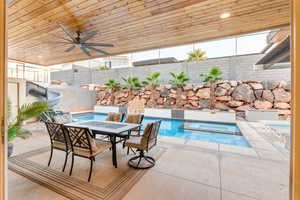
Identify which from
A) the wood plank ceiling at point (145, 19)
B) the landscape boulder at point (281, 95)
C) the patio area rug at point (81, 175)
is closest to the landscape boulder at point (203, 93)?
the landscape boulder at point (281, 95)

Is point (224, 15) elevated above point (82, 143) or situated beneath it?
elevated above

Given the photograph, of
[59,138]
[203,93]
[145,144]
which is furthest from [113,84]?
[145,144]

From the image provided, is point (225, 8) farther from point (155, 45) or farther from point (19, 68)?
point (19, 68)

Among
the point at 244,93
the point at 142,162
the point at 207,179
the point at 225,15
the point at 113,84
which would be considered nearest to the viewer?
the point at 207,179

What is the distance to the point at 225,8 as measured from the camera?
2805 millimetres

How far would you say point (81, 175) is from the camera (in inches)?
93.8

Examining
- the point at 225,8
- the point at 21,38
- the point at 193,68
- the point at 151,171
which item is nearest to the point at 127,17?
the point at 225,8

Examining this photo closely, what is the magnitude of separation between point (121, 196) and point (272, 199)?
2022 millimetres

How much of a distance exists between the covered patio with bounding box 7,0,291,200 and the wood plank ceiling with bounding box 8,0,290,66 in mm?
20

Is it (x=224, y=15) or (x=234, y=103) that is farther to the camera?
(x=234, y=103)

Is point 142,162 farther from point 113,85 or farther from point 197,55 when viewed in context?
point 113,85

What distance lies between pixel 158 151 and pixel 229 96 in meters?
6.88

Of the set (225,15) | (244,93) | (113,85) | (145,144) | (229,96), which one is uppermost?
(225,15)

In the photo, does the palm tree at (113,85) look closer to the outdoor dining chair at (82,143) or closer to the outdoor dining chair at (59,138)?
the outdoor dining chair at (59,138)
